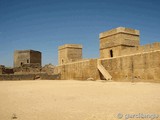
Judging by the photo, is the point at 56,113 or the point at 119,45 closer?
the point at 56,113

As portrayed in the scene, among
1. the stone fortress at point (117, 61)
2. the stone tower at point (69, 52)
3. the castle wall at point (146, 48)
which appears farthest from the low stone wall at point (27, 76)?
the castle wall at point (146, 48)

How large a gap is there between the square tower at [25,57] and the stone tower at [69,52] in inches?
342

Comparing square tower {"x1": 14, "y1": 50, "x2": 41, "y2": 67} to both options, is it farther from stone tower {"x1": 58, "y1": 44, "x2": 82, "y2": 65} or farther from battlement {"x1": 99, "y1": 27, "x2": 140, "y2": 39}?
battlement {"x1": 99, "y1": 27, "x2": 140, "y2": 39}

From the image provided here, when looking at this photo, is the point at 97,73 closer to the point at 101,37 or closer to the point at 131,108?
the point at 101,37

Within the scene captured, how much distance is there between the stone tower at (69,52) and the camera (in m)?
29.6

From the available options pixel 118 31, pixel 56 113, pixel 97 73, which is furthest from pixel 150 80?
pixel 56 113

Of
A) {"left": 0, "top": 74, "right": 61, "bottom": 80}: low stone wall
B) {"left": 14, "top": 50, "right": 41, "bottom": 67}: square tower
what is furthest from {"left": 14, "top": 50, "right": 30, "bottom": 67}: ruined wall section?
{"left": 0, "top": 74, "right": 61, "bottom": 80}: low stone wall

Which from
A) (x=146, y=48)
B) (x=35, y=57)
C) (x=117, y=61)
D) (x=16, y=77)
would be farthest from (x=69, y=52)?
(x=146, y=48)

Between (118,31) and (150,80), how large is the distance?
7440 mm

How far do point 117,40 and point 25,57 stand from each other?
2435 centimetres

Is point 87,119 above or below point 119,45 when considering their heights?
below

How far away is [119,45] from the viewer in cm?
1856

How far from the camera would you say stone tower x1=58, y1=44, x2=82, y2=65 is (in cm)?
2961

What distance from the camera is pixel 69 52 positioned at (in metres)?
29.8
